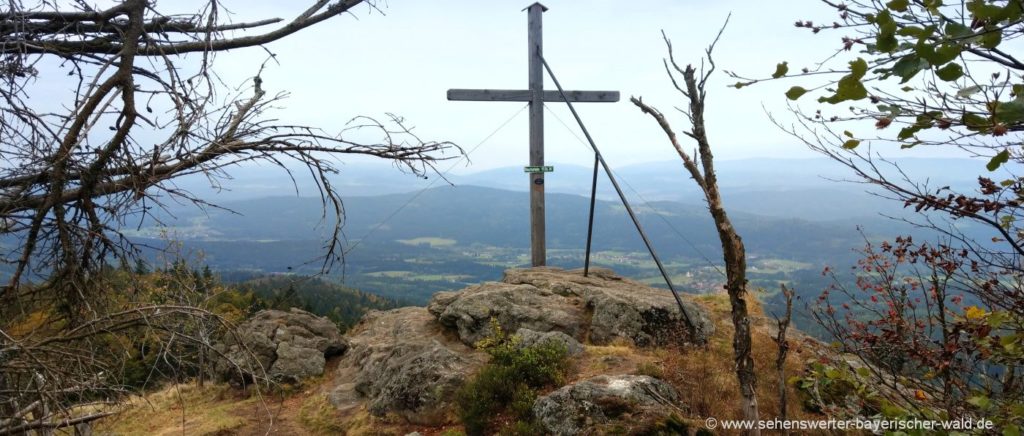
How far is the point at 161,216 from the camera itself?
129 inches

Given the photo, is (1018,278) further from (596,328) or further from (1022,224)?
(596,328)

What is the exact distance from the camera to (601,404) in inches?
251

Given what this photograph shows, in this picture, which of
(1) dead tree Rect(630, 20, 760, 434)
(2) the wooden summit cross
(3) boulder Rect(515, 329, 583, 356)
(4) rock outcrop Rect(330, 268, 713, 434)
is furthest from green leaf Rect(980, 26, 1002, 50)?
(2) the wooden summit cross

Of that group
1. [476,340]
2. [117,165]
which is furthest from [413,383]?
[117,165]

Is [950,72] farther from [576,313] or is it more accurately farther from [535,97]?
[535,97]

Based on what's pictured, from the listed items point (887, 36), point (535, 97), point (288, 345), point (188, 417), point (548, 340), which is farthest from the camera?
point (288, 345)

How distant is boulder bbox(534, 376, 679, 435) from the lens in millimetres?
6188

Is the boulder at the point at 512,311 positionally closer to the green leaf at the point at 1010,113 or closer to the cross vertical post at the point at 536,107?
the cross vertical post at the point at 536,107

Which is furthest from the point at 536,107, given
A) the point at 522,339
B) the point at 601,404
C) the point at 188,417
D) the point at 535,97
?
the point at 188,417

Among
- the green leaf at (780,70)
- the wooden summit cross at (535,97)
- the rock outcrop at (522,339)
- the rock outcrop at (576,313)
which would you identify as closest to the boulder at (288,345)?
the rock outcrop at (522,339)

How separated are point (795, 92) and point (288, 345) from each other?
1226 cm

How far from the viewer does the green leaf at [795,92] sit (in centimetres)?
139

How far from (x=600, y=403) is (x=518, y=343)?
213cm

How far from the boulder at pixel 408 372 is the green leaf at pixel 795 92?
7387mm
